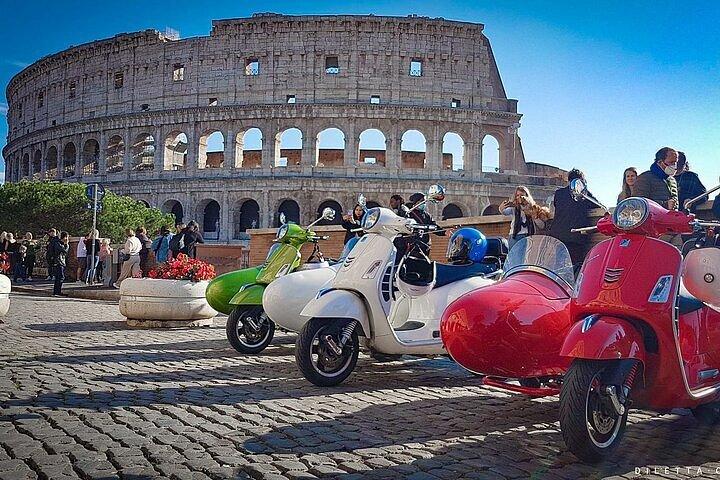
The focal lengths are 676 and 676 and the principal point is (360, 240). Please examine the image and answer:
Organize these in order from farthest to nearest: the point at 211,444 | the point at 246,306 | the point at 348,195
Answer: the point at 348,195 < the point at 246,306 < the point at 211,444

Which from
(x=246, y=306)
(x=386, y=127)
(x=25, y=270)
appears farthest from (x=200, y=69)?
(x=246, y=306)

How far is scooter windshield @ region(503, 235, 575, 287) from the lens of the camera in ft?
13.6

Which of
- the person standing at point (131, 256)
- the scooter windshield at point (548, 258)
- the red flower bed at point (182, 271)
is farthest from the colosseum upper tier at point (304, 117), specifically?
the scooter windshield at point (548, 258)

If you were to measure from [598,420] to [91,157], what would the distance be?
162ft

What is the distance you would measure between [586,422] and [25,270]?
76.6ft

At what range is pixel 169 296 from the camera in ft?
29.5

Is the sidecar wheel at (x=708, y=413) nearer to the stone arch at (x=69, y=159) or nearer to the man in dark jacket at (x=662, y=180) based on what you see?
the man in dark jacket at (x=662, y=180)

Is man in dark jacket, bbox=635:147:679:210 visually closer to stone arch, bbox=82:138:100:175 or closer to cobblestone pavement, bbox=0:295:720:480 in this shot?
cobblestone pavement, bbox=0:295:720:480

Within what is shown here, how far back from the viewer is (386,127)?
41875 millimetres

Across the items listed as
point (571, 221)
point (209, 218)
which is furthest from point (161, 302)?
point (209, 218)

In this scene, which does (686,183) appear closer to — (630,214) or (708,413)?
(708,413)

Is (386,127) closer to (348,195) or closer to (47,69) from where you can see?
(348,195)

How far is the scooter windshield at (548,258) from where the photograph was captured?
4156 millimetres

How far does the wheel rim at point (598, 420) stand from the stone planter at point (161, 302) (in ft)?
22.4
